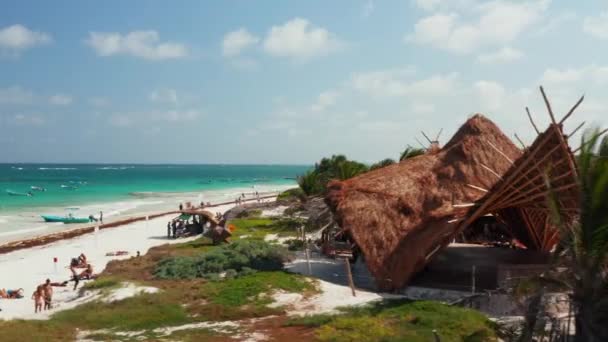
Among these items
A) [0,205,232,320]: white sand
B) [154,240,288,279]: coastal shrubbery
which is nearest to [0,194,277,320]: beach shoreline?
[0,205,232,320]: white sand

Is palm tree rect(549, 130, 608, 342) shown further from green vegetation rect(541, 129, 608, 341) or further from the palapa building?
the palapa building

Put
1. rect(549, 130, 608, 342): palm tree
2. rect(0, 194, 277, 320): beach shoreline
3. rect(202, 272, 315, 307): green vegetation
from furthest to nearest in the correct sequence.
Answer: rect(0, 194, 277, 320): beach shoreline, rect(202, 272, 315, 307): green vegetation, rect(549, 130, 608, 342): palm tree

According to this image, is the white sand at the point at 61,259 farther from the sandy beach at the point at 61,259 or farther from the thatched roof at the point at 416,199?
the thatched roof at the point at 416,199

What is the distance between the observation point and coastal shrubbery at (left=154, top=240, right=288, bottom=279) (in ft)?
58.9

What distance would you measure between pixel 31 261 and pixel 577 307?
27.2 meters

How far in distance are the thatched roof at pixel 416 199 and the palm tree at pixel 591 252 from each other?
726 centimetres

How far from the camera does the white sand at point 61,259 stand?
1787cm

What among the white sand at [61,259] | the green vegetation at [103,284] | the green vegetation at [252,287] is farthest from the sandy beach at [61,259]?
the green vegetation at [252,287]

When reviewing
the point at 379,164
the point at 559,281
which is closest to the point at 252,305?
the point at 559,281

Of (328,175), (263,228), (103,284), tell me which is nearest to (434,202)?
(103,284)

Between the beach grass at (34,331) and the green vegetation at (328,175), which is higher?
the green vegetation at (328,175)

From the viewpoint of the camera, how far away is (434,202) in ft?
53.3

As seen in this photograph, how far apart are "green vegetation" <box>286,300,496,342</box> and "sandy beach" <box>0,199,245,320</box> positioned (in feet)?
27.3

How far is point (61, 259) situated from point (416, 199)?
20286mm
